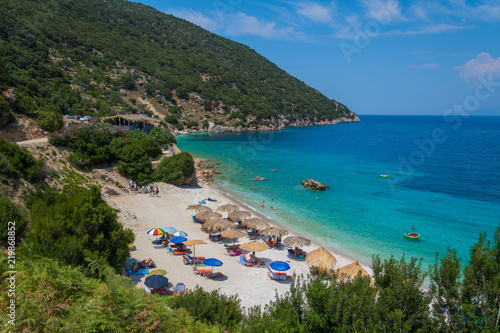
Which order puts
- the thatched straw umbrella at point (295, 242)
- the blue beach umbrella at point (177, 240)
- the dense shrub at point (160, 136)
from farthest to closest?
the dense shrub at point (160, 136)
the thatched straw umbrella at point (295, 242)
the blue beach umbrella at point (177, 240)

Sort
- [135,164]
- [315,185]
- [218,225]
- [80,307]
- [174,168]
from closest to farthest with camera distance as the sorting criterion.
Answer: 1. [80,307]
2. [218,225]
3. [135,164]
4. [174,168]
5. [315,185]

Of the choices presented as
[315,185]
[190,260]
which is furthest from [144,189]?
[315,185]

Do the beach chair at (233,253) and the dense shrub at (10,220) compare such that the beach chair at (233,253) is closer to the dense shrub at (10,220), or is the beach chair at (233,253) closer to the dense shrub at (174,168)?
the dense shrub at (10,220)

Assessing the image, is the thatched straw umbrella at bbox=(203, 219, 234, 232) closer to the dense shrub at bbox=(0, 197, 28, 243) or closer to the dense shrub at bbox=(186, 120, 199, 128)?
the dense shrub at bbox=(0, 197, 28, 243)

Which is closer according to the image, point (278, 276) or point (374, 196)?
point (278, 276)

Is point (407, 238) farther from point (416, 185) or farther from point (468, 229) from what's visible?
point (416, 185)

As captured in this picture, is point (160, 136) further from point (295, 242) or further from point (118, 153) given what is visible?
point (295, 242)

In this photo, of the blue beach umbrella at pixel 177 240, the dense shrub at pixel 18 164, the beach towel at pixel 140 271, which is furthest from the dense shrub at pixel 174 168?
the beach towel at pixel 140 271

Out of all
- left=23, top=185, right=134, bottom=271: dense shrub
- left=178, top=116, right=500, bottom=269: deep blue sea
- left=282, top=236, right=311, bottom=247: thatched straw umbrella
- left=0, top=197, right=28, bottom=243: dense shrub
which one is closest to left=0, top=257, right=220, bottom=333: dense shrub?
left=23, top=185, right=134, bottom=271: dense shrub
